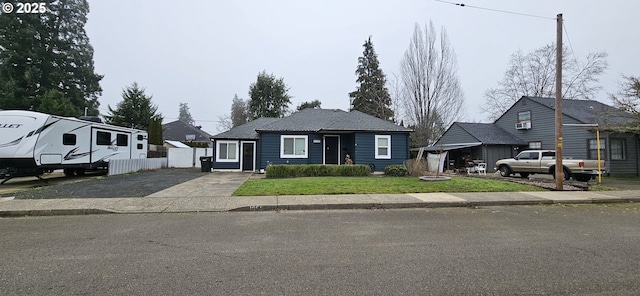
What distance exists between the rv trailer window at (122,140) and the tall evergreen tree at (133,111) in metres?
15.4

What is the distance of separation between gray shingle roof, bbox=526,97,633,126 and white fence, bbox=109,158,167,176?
27.6 m

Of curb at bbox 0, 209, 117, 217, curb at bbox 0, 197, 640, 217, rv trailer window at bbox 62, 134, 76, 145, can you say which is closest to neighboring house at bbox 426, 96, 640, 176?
curb at bbox 0, 197, 640, 217

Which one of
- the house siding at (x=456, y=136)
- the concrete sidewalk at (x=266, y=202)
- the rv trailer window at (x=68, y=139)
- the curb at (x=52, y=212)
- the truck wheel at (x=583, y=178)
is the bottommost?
the curb at (x=52, y=212)

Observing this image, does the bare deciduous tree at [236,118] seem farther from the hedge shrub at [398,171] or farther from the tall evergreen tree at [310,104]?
the hedge shrub at [398,171]

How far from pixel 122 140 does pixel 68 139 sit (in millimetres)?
4487

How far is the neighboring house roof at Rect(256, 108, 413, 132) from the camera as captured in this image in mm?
19531

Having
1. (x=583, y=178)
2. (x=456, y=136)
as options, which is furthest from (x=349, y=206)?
(x=456, y=136)

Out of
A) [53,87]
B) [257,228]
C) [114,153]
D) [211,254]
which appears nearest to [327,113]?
[114,153]

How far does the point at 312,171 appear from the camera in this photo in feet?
53.1

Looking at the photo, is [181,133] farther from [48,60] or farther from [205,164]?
[205,164]

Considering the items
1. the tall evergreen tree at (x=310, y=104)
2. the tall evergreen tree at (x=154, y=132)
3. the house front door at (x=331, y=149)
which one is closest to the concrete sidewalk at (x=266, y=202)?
the house front door at (x=331, y=149)

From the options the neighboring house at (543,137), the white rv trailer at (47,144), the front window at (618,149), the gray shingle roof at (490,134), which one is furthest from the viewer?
the gray shingle roof at (490,134)

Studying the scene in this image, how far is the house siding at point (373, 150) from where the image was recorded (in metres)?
19.3

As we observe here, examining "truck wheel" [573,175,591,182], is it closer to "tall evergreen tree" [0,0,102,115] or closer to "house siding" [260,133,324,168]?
"house siding" [260,133,324,168]
